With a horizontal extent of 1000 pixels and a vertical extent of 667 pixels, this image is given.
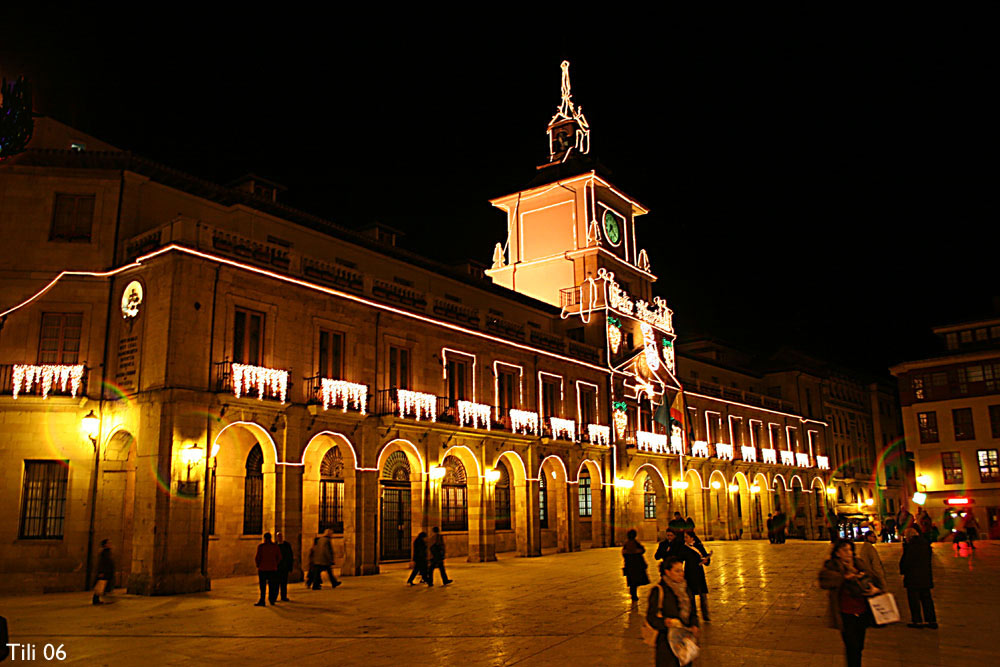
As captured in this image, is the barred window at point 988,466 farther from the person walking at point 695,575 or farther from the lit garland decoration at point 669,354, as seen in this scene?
the person walking at point 695,575

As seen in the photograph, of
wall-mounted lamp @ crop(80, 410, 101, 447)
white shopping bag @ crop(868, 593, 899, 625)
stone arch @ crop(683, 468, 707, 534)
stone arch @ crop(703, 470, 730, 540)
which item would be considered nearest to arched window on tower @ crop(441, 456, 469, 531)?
wall-mounted lamp @ crop(80, 410, 101, 447)

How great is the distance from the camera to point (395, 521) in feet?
103

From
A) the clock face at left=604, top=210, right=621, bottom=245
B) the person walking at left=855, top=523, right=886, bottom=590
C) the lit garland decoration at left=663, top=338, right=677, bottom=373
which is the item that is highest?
the clock face at left=604, top=210, right=621, bottom=245

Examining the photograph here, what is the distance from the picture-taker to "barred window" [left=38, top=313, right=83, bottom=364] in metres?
23.3

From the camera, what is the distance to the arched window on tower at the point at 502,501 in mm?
36812

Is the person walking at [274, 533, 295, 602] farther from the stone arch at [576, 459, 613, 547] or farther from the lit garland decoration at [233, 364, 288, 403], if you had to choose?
the stone arch at [576, 459, 613, 547]

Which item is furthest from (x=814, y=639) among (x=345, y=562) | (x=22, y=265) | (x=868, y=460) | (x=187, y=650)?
(x=868, y=460)

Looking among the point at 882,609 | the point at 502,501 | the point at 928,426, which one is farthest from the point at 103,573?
the point at 928,426

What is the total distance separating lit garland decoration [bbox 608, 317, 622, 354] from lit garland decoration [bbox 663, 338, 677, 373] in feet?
17.0

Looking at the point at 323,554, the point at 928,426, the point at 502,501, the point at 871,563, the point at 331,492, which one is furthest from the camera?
the point at 928,426

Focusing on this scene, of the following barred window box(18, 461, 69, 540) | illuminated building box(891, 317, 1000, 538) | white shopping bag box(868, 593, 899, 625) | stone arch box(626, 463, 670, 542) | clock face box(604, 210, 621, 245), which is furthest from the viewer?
illuminated building box(891, 317, 1000, 538)

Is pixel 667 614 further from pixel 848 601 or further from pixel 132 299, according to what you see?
pixel 132 299

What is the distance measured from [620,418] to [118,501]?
26.4 meters

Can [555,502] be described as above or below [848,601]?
above
